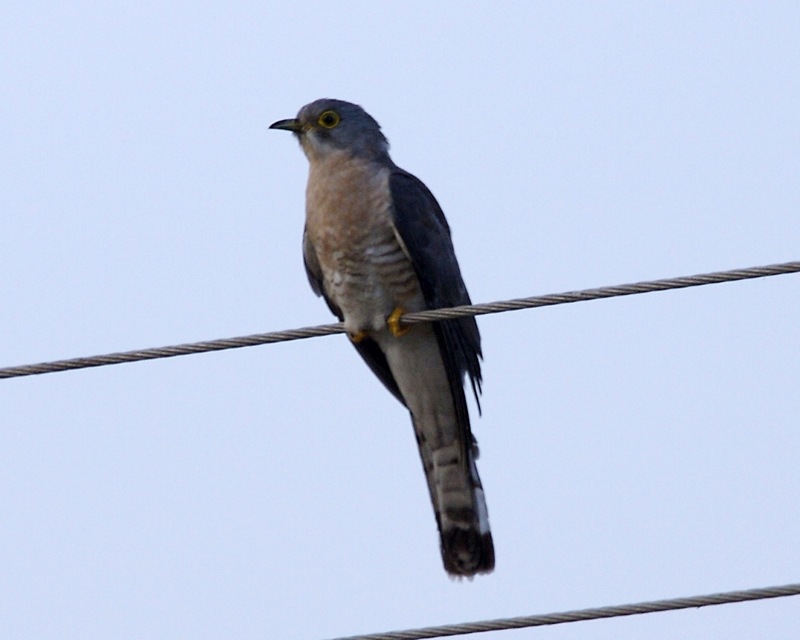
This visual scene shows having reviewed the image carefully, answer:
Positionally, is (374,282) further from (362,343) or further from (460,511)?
(460,511)

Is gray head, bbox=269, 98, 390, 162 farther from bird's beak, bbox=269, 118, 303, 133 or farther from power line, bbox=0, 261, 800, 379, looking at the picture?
power line, bbox=0, 261, 800, 379

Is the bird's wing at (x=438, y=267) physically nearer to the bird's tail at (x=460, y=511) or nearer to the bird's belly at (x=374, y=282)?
the bird's belly at (x=374, y=282)

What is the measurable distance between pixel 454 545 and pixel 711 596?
104 inches

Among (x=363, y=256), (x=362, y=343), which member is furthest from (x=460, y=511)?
(x=363, y=256)

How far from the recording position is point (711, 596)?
409 cm

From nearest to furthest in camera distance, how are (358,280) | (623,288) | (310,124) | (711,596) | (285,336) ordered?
1. (711,596)
2. (623,288)
3. (285,336)
4. (358,280)
5. (310,124)

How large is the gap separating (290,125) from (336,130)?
10.3 inches

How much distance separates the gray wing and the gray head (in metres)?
0.46

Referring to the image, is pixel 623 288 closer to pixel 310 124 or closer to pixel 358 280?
pixel 358 280

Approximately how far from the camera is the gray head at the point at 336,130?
7109 millimetres

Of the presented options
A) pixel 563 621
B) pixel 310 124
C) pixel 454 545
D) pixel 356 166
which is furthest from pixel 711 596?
pixel 310 124

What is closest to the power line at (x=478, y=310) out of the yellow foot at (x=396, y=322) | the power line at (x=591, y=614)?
the power line at (x=591, y=614)

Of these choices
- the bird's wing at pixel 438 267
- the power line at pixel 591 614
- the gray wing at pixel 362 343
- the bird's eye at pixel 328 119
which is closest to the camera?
the power line at pixel 591 614

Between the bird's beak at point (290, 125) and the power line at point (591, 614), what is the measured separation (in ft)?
11.4
